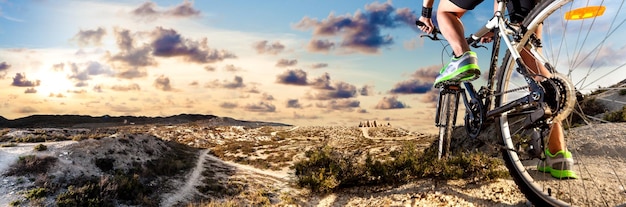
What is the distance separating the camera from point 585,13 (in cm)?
468

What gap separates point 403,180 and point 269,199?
203 inches

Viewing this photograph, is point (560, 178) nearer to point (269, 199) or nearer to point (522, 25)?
point (522, 25)

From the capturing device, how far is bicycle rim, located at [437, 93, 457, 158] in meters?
7.20

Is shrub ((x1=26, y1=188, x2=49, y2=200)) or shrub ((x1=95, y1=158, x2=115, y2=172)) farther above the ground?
shrub ((x1=95, y1=158, x2=115, y2=172))

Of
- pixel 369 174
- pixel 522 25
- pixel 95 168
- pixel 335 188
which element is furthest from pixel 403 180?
Result: pixel 95 168

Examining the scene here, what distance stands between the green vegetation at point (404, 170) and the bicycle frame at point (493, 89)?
8.53 ft

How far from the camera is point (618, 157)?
8898 mm

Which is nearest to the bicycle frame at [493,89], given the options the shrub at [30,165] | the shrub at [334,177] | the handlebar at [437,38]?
the handlebar at [437,38]

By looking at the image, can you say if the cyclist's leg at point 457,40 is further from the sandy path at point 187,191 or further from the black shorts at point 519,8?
the sandy path at point 187,191

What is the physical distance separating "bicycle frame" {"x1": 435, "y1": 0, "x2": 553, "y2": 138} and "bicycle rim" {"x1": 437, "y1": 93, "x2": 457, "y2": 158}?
217 mm

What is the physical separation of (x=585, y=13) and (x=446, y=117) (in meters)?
3.25

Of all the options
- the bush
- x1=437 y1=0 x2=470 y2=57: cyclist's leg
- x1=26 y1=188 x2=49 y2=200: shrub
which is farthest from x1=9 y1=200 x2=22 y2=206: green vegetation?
x1=437 y1=0 x2=470 y2=57: cyclist's leg

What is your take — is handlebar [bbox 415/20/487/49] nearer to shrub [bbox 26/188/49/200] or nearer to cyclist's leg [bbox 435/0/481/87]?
cyclist's leg [bbox 435/0/481/87]

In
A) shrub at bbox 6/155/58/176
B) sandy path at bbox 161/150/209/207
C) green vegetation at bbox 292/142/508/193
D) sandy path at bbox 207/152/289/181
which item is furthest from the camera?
sandy path at bbox 207/152/289/181
